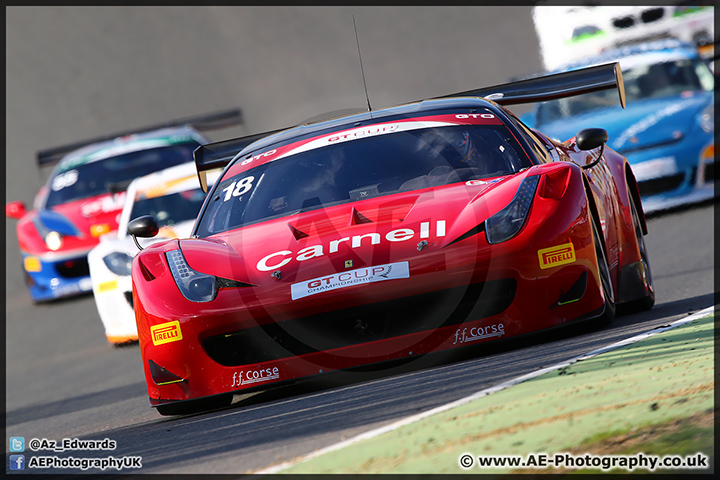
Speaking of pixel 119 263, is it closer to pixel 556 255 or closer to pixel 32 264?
pixel 32 264

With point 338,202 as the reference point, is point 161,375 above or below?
below

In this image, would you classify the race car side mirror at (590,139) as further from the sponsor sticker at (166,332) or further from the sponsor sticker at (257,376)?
the sponsor sticker at (166,332)

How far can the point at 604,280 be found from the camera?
4895 millimetres

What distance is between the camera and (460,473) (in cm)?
289

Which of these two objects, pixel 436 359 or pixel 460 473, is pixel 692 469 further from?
pixel 436 359

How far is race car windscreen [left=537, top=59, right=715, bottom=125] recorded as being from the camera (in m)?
11.8

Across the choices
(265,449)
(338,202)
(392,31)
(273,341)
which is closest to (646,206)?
(338,202)

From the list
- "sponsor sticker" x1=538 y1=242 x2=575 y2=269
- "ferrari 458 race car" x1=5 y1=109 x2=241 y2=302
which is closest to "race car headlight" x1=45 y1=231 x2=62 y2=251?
"ferrari 458 race car" x1=5 y1=109 x2=241 y2=302

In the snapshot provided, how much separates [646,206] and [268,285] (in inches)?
285

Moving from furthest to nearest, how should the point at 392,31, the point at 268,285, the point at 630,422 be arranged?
the point at 392,31
the point at 268,285
the point at 630,422

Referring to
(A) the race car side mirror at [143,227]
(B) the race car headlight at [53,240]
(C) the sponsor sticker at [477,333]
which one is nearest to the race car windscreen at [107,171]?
(B) the race car headlight at [53,240]

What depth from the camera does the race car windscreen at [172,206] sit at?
1033cm

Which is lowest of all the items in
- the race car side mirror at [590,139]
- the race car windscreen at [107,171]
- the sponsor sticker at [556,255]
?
the race car windscreen at [107,171]

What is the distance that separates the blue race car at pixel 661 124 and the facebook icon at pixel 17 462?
7.53 metres
